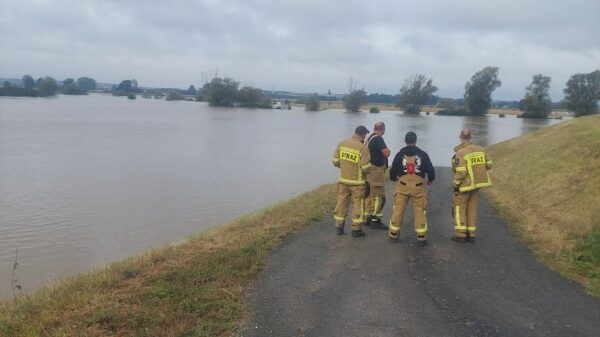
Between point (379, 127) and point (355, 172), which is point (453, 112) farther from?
point (355, 172)

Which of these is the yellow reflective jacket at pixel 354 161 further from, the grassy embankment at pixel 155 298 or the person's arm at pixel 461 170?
the grassy embankment at pixel 155 298

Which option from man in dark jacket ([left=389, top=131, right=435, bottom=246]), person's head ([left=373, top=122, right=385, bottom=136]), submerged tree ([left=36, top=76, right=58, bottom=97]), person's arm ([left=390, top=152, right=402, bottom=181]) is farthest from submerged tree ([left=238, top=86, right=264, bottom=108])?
man in dark jacket ([left=389, top=131, right=435, bottom=246])

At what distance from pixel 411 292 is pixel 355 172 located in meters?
3.16

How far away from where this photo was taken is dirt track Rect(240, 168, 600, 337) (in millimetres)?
5555

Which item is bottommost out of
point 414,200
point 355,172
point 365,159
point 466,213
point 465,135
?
point 466,213

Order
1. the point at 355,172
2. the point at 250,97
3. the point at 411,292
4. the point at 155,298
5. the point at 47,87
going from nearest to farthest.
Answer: the point at 155,298, the point at 411,292, the point at 355,172, the point at 250,97, the point at 47,87

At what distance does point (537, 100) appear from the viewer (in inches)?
4390

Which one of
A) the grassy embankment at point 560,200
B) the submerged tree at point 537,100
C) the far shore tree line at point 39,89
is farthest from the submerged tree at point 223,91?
the grassy embankment at point 560,200

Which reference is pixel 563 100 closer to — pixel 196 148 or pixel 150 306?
pixel 196 148

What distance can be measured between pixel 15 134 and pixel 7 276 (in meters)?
34.0

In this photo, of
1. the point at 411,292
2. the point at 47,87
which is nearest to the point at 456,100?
the point at 47,87

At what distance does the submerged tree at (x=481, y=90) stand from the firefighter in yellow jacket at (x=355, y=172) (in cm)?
12230

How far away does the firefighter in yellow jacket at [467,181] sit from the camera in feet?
29.5

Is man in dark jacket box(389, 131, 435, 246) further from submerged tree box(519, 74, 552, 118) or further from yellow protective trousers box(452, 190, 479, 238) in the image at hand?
submerged tree box(519, 74, 552, 118)
